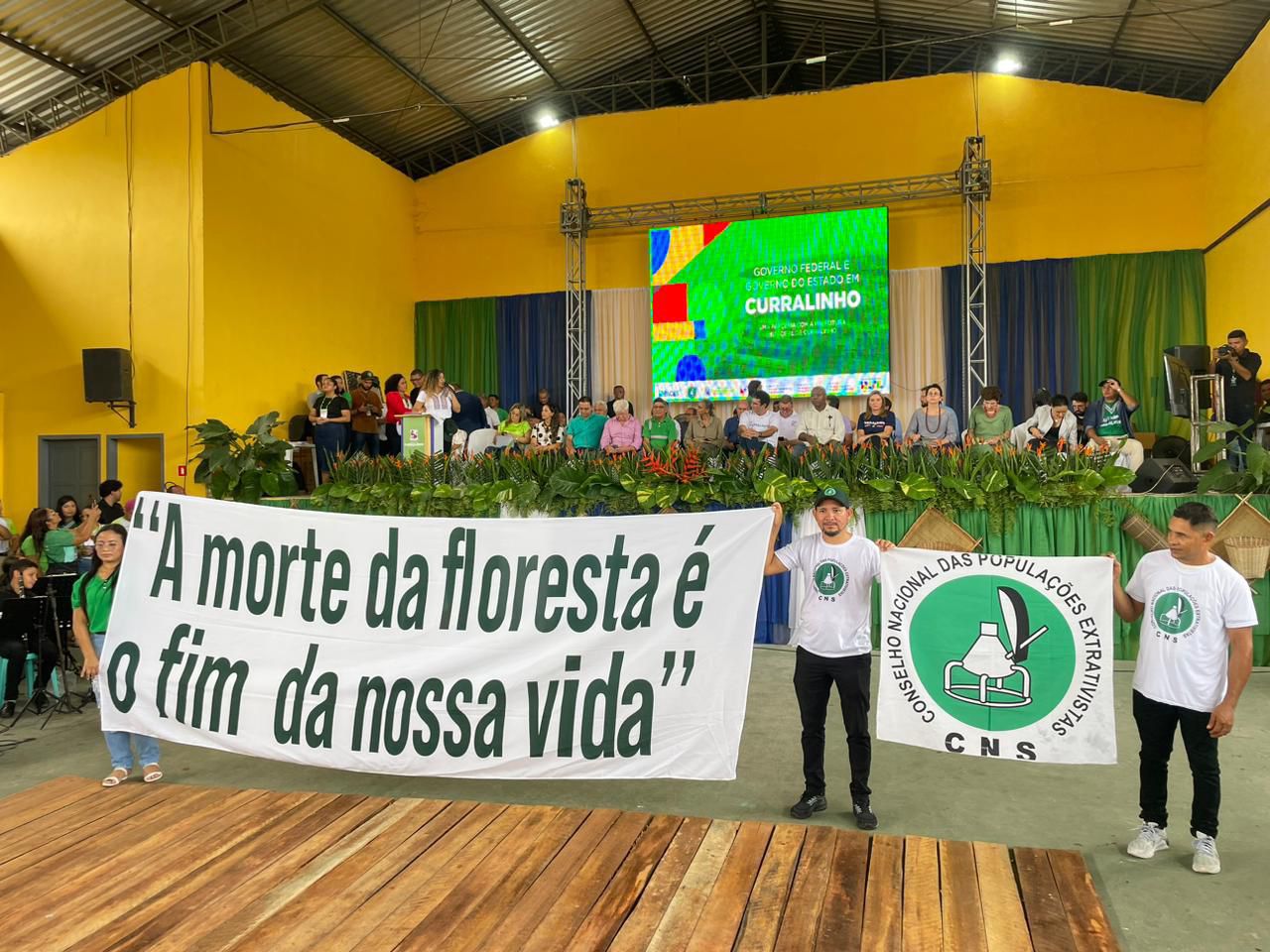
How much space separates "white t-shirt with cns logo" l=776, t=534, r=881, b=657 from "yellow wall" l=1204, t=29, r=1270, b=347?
8.70 m

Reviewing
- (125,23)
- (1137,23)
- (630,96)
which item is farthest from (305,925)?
(630,96)

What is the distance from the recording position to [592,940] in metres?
2.43

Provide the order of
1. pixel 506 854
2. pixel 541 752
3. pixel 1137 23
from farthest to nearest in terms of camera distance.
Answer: pixel 1137 23
pixel 541 752
pixel 506 854

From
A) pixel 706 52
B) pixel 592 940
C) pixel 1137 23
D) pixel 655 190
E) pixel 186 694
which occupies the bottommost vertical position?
pixel 592 940

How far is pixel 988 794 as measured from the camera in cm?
400

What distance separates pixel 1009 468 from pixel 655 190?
9.25 m

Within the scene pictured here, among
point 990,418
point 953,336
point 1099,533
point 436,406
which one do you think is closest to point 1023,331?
point 953,336

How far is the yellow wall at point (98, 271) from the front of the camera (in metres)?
10.3

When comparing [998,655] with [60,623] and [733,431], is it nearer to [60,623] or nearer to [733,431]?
[60,623]

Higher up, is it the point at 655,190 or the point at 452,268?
the point at 655,190

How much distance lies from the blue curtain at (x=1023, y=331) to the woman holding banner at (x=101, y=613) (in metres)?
11.0

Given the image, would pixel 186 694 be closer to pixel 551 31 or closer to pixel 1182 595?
pixel 1182 595

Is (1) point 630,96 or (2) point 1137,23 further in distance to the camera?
(1) point 630,96

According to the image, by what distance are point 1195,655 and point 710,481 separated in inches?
147
